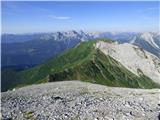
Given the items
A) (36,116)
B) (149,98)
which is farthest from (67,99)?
(149,98)

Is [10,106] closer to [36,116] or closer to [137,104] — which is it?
[36,116]

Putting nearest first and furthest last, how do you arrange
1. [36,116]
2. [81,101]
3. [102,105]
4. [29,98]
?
[36,116] < [102,105] < [81,101] < [29,98]

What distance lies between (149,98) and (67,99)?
897cm

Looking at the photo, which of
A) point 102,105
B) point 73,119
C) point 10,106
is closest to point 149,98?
point 102,105

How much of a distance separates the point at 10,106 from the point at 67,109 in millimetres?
6725

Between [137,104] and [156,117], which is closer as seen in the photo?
[156,117]

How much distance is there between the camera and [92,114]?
25.9 metres

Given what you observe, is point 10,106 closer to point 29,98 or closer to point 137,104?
point 29,98

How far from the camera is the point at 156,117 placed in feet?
82.3

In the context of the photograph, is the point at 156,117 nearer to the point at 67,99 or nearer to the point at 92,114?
the point at 92,114

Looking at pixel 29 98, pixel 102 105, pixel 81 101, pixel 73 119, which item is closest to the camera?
pixel 73 119

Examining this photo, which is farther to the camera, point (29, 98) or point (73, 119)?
point (29, 98)

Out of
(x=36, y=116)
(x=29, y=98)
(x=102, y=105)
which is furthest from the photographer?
(x=29, y=98)

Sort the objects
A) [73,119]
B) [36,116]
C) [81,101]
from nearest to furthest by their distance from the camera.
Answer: [73,119], [36,116], [81,101]
